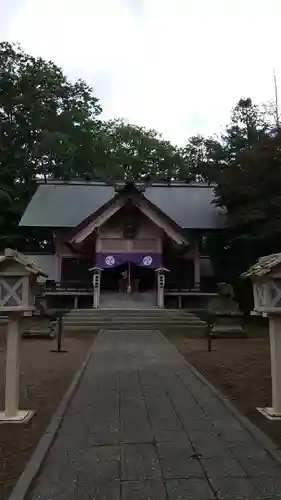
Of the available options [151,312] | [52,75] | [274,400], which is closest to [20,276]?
[274,400]

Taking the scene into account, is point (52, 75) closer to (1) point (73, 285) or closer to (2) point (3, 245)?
(2) point (3, 245)

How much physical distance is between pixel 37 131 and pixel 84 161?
5219 millimetres

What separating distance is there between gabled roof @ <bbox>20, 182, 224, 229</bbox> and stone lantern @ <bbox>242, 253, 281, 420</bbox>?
20.8m

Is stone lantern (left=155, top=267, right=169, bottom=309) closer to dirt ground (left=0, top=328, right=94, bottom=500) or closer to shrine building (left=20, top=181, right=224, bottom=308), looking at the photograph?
shrine building (left=20, top=181, right=224, bottom=308)

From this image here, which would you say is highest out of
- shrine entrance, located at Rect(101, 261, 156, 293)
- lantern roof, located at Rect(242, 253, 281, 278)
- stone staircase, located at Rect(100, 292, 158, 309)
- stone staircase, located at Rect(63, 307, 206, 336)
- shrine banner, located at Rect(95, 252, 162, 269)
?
shrine banner, located at Rect(95, 252, 162, 269)

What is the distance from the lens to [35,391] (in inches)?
299

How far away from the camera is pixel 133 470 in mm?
3984

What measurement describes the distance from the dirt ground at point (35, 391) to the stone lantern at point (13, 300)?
0.28m

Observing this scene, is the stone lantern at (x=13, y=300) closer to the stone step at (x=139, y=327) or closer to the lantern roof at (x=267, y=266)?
the lantern roof at (x=267, y=266)

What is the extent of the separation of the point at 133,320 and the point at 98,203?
458 inches

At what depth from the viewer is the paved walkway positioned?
3.60 metres

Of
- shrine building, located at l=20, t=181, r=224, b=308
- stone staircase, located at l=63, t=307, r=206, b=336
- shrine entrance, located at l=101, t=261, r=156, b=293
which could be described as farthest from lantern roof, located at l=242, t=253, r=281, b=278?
shrine entrance, located at l=101, t=261, r=156, b=293

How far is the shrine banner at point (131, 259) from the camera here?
2503cm

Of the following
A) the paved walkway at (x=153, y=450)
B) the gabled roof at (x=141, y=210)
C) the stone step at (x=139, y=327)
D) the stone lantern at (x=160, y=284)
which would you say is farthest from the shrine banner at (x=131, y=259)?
the paved walkway at (x=153, y=450)
